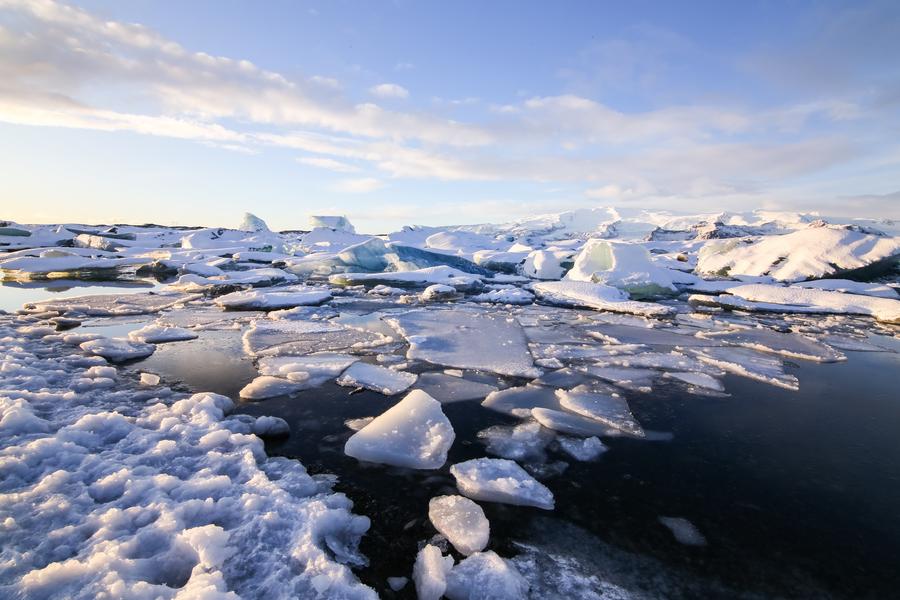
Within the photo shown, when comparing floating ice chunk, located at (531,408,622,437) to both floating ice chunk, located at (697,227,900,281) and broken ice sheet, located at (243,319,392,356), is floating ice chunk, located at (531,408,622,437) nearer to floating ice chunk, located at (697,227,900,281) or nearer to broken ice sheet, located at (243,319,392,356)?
broken ice sheet, located at (243,319,392,356)

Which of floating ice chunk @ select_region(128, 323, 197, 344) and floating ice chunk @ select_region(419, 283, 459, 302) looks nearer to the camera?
floating ice chunk @ select_region(128, 323, 197, 344)

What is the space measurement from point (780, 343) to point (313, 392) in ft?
19.7

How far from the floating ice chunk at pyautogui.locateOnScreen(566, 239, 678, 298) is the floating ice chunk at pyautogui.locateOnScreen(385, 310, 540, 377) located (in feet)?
15.7

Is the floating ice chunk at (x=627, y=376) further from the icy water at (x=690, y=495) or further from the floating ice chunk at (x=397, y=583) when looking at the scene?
the floating ice chunk at (x=397, y=583)

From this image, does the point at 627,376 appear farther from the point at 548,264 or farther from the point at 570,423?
the point at 548,264

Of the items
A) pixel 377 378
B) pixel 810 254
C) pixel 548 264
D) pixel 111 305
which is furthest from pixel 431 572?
pixel 810 254

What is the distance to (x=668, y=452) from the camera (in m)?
2.74

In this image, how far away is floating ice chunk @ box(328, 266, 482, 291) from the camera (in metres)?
11.4

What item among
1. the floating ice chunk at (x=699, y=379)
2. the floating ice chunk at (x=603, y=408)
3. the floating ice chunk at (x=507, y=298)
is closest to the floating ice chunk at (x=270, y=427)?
the floating ice chunk at (x=603, y=408)

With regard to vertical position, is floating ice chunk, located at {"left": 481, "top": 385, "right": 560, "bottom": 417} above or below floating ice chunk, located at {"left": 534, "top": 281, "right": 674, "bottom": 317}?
above

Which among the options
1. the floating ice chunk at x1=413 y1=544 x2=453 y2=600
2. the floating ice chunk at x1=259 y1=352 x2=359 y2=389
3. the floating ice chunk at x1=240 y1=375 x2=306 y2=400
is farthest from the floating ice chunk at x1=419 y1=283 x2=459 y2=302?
the floating ice chunk at x1=413 y1=544 x2=453 y2=600

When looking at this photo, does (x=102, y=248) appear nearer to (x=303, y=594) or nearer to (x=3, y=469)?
(x=3, y=469)

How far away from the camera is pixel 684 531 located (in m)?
2.01

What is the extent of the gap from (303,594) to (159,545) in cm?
68
